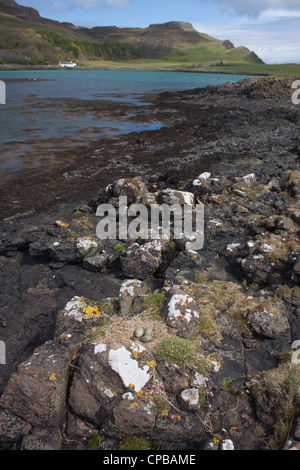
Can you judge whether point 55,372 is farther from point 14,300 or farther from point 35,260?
point 35,260

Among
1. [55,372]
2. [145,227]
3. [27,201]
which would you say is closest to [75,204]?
[27,201]

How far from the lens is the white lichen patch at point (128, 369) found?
4.84 m

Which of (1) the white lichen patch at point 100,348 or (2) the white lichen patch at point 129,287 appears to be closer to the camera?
(1) the white lichen patch at point 100,348

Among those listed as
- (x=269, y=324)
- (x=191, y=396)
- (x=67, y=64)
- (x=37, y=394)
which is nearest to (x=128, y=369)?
(x=191, y=396)

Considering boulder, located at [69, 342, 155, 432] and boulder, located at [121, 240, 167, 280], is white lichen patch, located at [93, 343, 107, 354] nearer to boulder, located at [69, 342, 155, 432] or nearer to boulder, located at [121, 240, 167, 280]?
boulder, located at [69, 342, 155, 432]

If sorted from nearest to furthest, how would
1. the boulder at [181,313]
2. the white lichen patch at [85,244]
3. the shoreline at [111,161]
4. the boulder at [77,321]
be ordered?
1. the boulder at [77,321]
2. the boulder at [181,313]
3. the white lichen patch at [85,244]
4. the shoreline at [111,161]

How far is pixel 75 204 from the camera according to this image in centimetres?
1425

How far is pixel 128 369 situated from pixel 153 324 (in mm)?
1294

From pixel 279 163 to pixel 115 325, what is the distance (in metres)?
16.6

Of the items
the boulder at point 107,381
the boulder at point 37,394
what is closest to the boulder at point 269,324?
the boulder at point 107,381

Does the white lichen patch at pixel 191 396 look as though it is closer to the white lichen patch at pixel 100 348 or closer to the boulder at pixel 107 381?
the boulder at pixel 107 381

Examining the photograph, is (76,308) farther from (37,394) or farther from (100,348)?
(37,394)

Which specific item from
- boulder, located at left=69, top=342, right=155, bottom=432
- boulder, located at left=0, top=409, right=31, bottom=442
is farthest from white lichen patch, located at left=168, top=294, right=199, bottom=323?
boulder, located at left=0, top=409, right=31, bottom=442

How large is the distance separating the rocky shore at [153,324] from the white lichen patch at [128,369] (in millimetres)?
17
